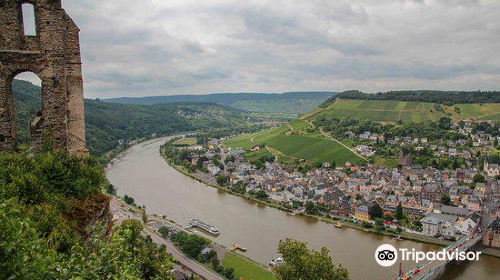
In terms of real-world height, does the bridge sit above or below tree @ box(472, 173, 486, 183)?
below

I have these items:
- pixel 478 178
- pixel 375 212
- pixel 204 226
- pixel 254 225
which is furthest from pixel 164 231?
pixel 478 178

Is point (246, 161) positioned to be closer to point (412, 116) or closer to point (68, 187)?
point (412, 116)

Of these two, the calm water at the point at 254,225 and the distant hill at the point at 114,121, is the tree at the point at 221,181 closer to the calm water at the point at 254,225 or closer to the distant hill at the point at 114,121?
the calm water at the point at 254,225

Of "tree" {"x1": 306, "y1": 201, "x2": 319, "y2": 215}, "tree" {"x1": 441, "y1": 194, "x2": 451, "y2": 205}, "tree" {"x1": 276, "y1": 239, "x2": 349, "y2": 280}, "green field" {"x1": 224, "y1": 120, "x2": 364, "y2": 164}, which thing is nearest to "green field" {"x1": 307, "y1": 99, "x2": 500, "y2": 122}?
"green field" {"x1": 224, "y1": 120, "x2": 364, "y2": 164}

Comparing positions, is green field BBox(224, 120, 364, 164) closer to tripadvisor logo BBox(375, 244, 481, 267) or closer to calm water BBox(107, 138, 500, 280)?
calm water BBox(107, 138, 500, 280)

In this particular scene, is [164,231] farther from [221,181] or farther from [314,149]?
[314,149]

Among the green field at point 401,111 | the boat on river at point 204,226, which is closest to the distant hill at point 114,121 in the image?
the boat on river at point 204,226
